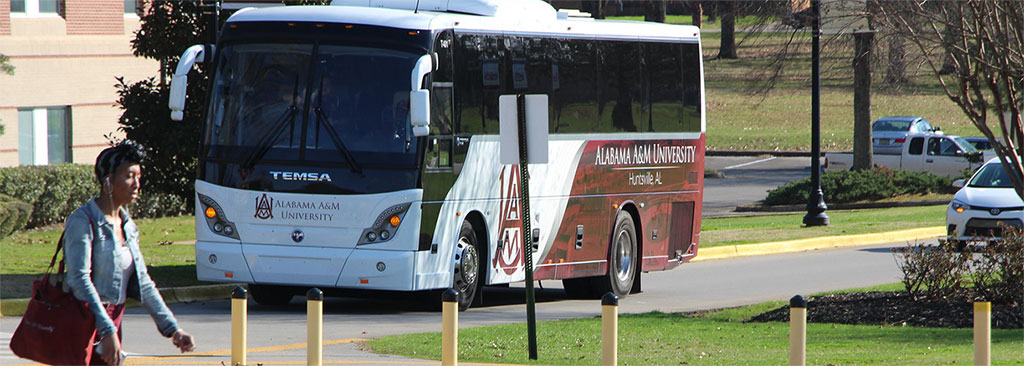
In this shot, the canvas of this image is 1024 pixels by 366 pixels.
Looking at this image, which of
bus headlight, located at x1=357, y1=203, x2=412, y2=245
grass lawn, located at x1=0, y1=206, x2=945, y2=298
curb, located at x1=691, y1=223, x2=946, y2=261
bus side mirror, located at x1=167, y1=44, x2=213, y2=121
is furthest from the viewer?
curb, located at x1=691, y1=223, x2=946, y2=261

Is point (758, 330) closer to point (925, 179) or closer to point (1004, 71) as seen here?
point (1004, 71)

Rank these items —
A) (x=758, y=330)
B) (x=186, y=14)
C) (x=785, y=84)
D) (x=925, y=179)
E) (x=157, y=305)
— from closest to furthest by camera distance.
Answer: (x=157, y=305) → (x=758, y=330) → (x=186, y=14) → (x=925, y=179) → (x=785, y=84)

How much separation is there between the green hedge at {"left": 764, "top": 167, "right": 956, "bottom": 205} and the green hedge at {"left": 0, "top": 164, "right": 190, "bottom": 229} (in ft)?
54.1

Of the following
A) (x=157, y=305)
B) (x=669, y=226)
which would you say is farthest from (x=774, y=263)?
(x=157, y=305)

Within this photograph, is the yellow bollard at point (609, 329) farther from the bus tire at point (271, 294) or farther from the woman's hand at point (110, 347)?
the bus tire at point (271, 294)

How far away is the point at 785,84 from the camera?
72.4 m

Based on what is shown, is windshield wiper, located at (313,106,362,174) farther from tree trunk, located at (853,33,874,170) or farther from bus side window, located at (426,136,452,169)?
tree trunk, located at (853,33,874,170)

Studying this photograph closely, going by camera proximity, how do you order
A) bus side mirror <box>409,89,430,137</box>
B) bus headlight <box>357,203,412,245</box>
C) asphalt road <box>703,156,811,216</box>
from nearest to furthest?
bus side mirror <box>409,89,430,137</box>
bus headlight <box>357,203,412,245</box>
asphalt road <box>703,156,811,216</box>

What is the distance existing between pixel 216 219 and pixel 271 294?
148 cm

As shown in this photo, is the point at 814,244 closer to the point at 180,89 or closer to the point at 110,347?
the point at 180,89

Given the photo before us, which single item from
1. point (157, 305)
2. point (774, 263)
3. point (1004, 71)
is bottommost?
point (774, 263)

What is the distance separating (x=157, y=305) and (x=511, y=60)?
9.67m

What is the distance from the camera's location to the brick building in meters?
25.3

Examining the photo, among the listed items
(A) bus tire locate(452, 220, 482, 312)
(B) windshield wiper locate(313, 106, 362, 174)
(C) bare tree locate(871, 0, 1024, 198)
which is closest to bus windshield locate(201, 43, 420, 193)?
(B) windshield wiper locate(313, 106, 362, 174)
